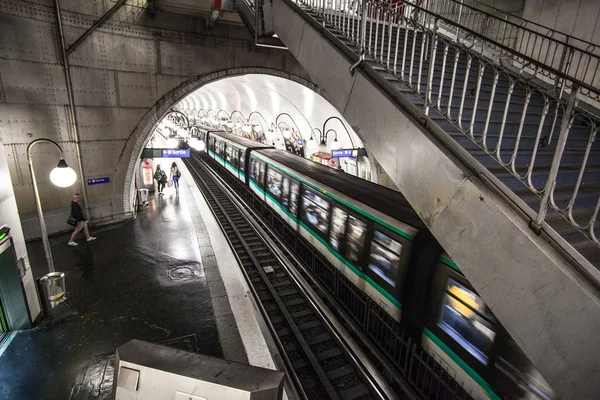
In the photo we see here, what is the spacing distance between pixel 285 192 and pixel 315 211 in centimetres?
211

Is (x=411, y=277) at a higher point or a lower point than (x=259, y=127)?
lower

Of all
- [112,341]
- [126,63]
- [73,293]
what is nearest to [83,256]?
[73,293]

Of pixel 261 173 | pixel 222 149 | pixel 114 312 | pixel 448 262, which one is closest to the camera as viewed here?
pixel 448 262

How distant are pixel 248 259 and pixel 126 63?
720 centimetres

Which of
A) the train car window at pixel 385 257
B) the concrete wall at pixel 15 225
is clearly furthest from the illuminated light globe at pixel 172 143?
the train car window at pixel 385 257

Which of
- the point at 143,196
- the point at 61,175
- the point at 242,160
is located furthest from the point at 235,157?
the point at 61,175

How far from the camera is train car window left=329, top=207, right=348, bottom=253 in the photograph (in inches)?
253

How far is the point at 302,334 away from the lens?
5789mm

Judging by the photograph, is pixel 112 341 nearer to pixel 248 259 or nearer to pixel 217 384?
pixel 248 259

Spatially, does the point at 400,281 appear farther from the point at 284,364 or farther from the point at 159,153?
the point at 159,153

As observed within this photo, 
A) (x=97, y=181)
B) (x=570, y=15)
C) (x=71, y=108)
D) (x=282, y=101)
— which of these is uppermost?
(x=570, y=15)

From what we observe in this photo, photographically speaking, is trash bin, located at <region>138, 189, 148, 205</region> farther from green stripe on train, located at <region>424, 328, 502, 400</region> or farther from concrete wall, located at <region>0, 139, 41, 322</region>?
green stripe on train, located at <region>424, 328, 502, 400</region>

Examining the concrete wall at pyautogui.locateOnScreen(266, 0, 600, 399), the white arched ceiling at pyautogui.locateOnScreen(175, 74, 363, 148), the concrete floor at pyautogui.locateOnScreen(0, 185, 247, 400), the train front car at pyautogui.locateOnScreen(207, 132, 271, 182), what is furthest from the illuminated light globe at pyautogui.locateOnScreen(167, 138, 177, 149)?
the concrete wall at pyautogui.locateOnScreen(266, 0, 600, 399)

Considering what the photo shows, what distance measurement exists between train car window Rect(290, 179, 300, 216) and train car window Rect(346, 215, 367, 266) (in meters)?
2.65
